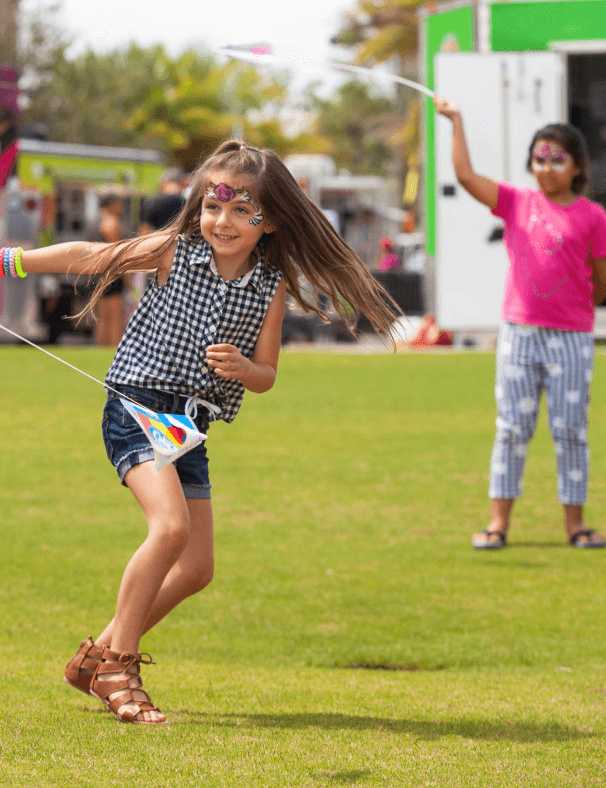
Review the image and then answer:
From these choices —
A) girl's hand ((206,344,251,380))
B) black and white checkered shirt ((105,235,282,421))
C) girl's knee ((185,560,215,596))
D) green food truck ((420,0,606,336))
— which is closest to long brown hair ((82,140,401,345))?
black and white checkered shirt ((105,235,282,421))

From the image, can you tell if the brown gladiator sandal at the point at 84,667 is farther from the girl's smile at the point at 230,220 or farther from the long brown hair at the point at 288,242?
the girl's smile at the point at 230,220

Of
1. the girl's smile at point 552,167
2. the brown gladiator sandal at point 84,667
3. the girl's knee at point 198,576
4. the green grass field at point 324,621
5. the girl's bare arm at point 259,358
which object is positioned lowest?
the green grass field at point 324,621

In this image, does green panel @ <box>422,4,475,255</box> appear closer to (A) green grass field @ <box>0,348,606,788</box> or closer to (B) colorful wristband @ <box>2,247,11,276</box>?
(A) green grass field @ <box>0,348,606,788</box>

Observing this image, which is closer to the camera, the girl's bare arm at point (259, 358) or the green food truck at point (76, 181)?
the girl's bare arm at point (259, 358)

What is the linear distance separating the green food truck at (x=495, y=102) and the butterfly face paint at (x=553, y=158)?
20.5 feet

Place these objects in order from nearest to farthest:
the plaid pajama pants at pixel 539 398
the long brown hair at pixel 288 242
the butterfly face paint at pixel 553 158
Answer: the long brown hair at pixel 288 242 < the butterfly face paint at pixel 553 158 < the plaid pajama pants at pixel 539 398

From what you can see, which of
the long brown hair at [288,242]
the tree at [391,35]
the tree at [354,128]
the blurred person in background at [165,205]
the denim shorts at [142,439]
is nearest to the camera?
the denim shorts at [142,439]

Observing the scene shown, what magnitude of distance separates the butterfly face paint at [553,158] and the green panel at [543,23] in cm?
824

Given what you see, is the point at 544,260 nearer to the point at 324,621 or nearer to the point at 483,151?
the point at 324,621

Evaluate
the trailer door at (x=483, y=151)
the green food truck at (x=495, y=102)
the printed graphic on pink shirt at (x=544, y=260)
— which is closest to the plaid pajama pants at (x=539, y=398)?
the printed graphic on pink shirt at (x=544, y=260)

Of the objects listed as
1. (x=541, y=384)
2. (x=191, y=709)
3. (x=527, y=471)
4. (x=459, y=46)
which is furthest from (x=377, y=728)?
(x=459, y=46)

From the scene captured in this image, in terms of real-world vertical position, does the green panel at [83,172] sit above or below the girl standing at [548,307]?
above

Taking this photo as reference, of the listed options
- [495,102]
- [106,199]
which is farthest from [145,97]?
[495,102]

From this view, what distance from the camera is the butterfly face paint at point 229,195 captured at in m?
3.73
